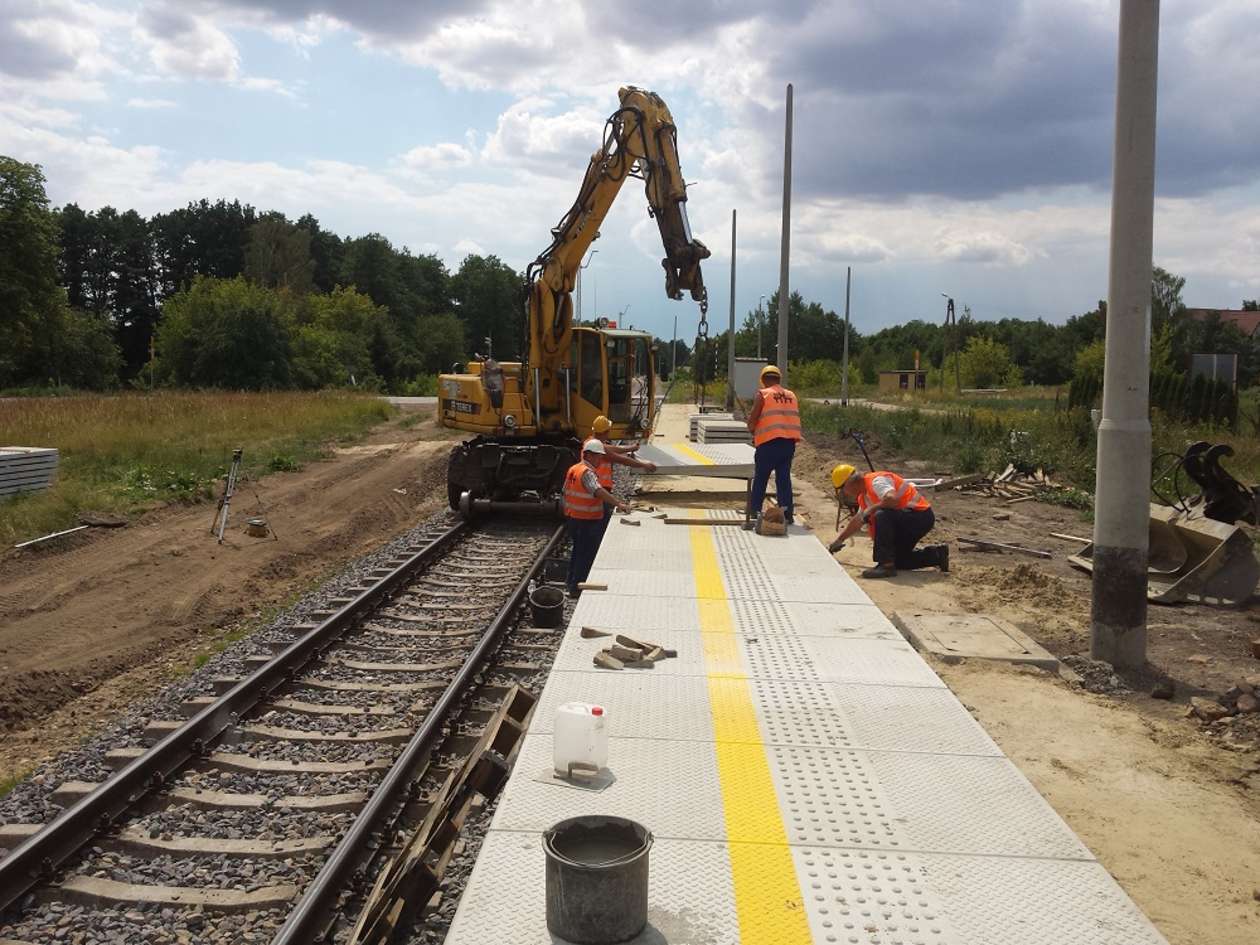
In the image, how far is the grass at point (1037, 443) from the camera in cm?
1827

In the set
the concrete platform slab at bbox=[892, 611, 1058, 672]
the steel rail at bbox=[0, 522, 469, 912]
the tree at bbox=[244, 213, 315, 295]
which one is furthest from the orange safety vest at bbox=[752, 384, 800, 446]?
the tree at bbox=[244, 213, 315, 295]

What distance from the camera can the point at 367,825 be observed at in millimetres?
5414

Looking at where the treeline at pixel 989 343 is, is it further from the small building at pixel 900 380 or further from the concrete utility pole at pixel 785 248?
the concrete utility pole at pixel 785 248

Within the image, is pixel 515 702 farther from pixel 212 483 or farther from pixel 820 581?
pixel 212 483

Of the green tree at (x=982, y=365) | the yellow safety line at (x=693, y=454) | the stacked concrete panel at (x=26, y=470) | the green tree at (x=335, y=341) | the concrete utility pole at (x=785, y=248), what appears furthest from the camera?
the green tree at (x=982, y=365)

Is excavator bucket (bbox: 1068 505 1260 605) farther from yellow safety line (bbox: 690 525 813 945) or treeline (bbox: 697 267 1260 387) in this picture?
treeline (bbox: 697 267 1260 387)

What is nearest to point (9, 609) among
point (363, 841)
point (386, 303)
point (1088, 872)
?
point (363, 841)

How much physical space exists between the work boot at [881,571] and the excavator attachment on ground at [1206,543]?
203 centimetres

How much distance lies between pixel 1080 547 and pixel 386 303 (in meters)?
103

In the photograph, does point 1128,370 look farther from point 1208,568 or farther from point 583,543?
point 583,543

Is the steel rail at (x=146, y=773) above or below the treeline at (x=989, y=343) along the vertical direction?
below

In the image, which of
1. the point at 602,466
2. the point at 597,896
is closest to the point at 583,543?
the point at 602,466

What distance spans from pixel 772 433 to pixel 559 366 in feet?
19.5

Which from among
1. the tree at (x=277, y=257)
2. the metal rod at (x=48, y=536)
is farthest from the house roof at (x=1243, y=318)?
the metal rod at (x=48, y=536)
